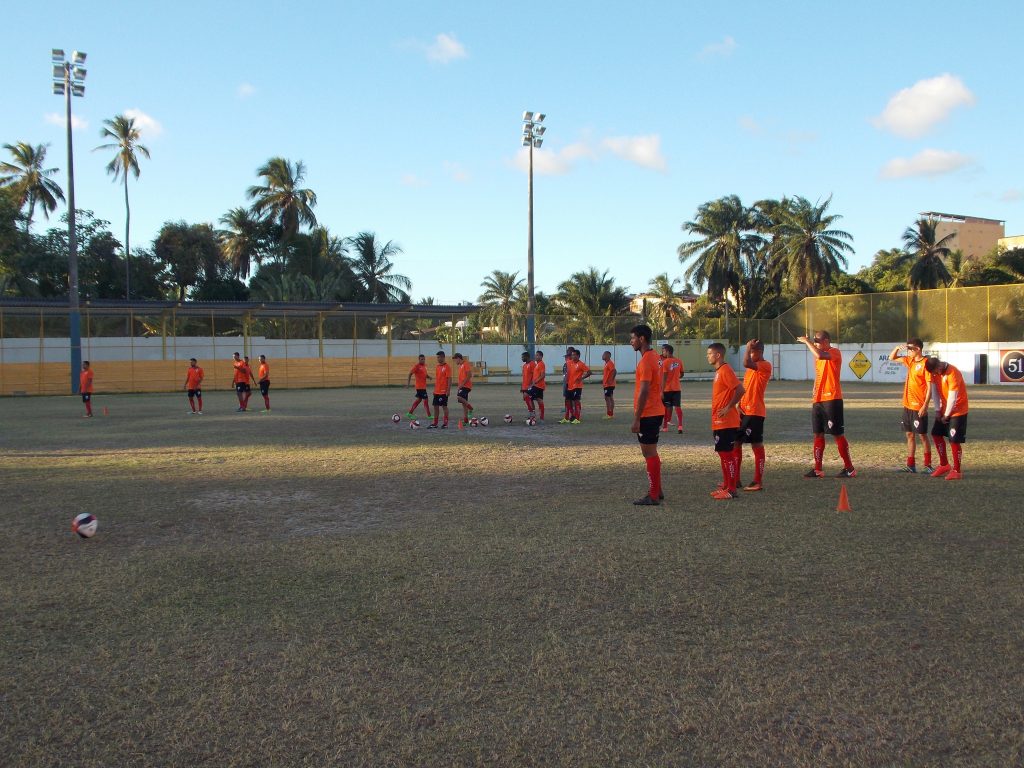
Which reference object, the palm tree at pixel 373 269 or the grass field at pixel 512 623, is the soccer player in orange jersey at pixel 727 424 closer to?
the grass field at pixel 512 623

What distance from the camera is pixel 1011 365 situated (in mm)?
38344

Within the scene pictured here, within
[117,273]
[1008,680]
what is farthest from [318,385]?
[1008,680]

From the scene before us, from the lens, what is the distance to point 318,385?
44.0 meters

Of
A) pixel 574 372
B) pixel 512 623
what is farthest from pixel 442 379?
pixel 512 623

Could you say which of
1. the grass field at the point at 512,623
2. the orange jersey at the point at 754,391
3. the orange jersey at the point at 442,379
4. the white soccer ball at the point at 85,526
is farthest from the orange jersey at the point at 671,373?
the white soccer ball at the point at 85,526

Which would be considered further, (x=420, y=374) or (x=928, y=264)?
(x=928, y=264)

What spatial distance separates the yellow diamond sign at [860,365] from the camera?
43938mm

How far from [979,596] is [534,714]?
3449 mm

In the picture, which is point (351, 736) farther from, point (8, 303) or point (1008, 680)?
point (8, 303)

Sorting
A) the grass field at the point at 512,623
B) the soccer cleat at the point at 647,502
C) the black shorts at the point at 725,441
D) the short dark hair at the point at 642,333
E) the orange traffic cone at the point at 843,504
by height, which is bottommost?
the grass field at the point at 512,623

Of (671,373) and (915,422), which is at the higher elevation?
(671,373)

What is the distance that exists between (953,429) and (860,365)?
36.2 meters

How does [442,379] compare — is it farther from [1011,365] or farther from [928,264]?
[928,264]

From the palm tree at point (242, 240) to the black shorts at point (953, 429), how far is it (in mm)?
59976
